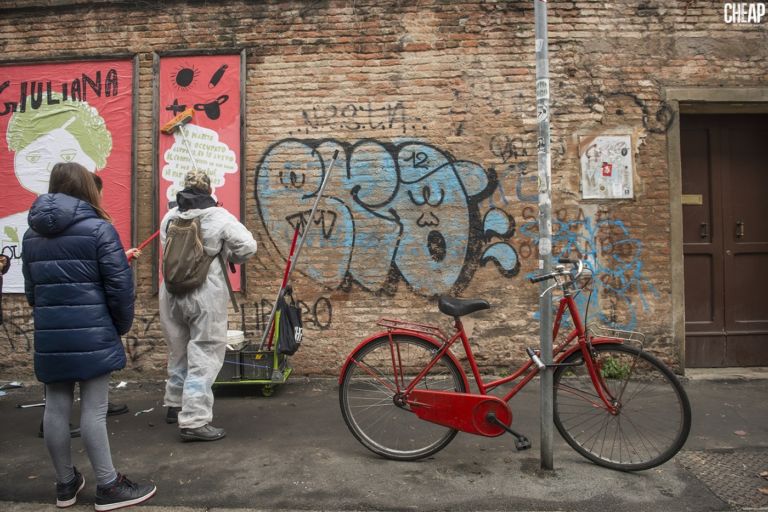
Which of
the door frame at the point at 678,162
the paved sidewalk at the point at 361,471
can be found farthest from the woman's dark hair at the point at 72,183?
the door frame at the point at 678,162

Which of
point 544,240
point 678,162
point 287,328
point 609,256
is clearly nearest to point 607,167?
point 678,162

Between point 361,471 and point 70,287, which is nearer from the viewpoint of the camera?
point 70,287

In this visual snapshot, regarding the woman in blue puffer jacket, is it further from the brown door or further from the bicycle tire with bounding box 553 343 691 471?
the brown door

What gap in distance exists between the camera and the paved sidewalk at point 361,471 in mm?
2912

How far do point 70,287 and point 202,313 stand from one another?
1117 mm

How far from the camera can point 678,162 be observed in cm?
545

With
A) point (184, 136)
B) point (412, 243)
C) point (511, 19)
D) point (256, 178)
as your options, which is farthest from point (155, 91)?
point (511, 19)

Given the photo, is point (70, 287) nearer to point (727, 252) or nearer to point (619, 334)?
point (619, 334)

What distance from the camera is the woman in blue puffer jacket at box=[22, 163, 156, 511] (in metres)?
2.76

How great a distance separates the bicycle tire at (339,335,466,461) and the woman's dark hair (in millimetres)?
1831

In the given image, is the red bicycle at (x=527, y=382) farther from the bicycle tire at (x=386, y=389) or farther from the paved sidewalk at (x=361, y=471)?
the paved sidewalk at (x=361, y=471)

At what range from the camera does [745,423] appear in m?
4.12

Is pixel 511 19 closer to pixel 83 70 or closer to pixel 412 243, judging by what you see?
pixel 412 243

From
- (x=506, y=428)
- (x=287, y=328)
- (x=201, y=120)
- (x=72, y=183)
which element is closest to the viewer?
(x=72, y=183)
